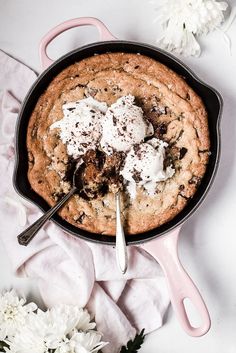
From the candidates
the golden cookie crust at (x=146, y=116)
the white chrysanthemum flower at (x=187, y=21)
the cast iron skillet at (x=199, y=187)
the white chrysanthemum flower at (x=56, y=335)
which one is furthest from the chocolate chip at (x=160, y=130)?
the white chrysanthemum flower at (x=56, y=335)

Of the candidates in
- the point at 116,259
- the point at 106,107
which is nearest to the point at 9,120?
the point at 106,107

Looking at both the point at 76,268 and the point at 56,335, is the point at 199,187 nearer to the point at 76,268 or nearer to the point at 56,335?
the point at 76,268

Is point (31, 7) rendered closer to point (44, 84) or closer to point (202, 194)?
point (44, 84)

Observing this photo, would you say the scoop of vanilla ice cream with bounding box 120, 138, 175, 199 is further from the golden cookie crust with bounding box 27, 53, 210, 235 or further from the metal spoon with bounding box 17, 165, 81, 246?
the metal spoon with bounding box 17, 165, 81, 246

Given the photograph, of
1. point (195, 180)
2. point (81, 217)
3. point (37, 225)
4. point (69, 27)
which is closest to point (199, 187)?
point (195, 180)

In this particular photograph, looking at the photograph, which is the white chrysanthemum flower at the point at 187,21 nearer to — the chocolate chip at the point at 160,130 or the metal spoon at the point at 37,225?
the chocolate chip at the point at 160,130

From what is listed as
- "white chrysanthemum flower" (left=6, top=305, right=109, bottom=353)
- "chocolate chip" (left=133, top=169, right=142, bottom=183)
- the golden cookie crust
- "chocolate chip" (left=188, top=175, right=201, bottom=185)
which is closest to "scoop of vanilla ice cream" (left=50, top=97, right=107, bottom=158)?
the golden cookie crust
